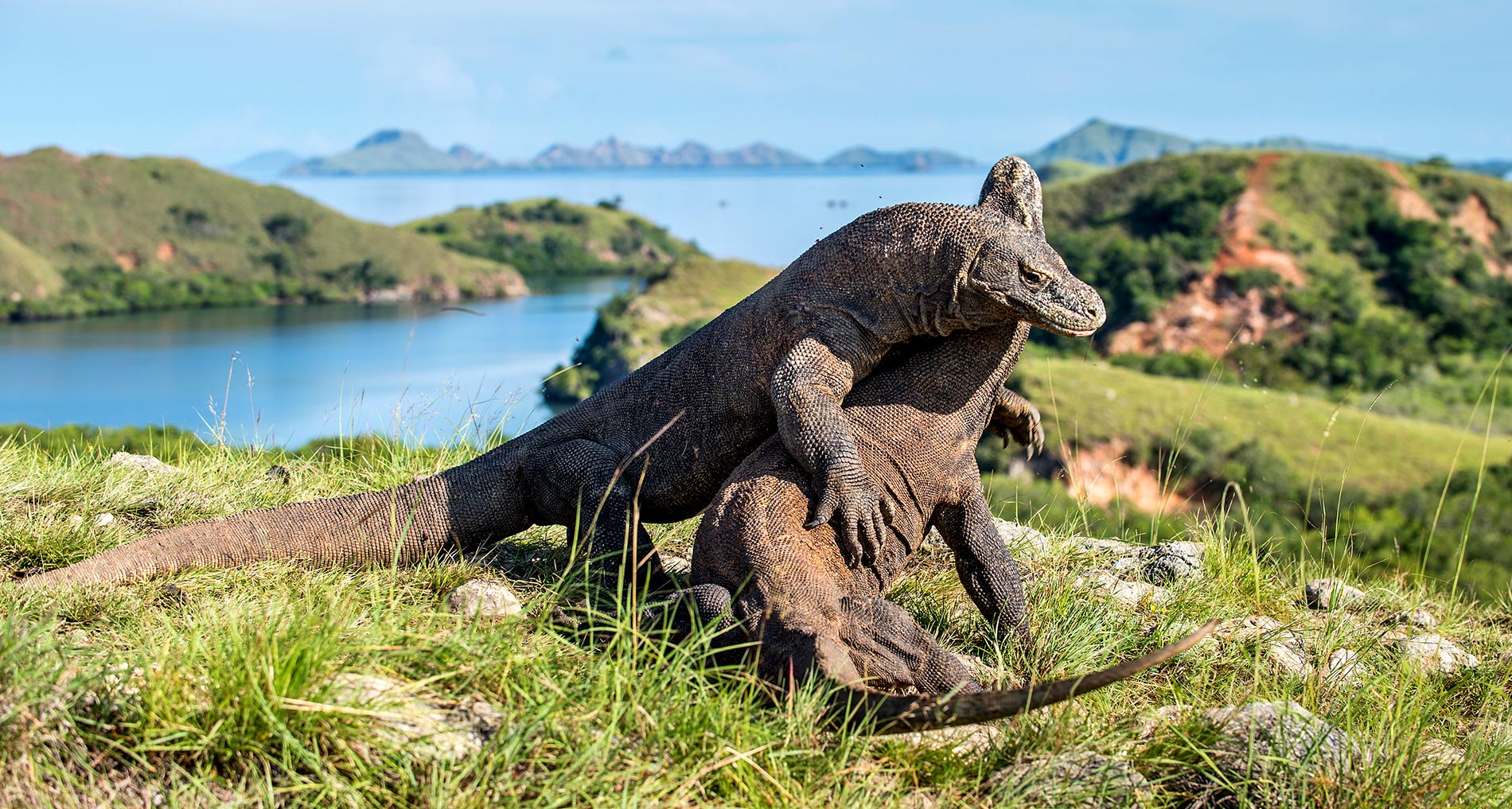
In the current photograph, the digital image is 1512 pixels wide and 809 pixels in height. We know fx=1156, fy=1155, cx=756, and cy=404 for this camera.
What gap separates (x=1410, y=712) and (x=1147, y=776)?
1.13m

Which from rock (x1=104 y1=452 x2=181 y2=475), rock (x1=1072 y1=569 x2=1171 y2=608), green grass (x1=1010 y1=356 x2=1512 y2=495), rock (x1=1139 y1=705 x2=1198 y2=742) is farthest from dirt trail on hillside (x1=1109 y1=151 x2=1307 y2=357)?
rock (x1=1139 y1=705 x2=1198 y2=742)

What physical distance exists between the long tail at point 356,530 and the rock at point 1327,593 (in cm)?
447

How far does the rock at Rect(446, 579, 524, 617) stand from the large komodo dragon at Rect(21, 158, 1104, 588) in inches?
14.1

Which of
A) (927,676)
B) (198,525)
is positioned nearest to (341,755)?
(927,676)

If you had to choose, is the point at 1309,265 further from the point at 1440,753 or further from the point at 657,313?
the point at 1440,753

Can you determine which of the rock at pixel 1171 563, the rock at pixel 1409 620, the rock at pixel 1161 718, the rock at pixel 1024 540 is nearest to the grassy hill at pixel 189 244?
the rock at pixel 1024 540

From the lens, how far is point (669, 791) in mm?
3461

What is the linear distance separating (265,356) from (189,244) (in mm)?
41952

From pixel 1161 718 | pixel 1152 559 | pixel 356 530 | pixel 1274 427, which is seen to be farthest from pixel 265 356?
pixel 1161 718

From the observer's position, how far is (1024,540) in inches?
261

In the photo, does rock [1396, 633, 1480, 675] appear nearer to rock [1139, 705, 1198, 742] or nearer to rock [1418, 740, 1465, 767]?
rock [1418, 740, 1465, 767]

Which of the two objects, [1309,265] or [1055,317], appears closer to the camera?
[1055,317]

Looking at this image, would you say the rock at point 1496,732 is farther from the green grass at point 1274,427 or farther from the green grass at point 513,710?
the green grass at point 1274,427

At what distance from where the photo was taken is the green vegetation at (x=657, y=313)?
62281 mm
